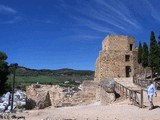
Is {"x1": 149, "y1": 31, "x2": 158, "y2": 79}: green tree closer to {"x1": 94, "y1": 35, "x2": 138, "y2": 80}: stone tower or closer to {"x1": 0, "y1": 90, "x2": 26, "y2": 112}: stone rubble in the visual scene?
{"x1": 94, "y1": 35, "x2": 138, "y2": 80}: stone tower

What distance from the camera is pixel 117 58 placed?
4784 centimetres

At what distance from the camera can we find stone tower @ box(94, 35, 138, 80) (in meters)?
47.5

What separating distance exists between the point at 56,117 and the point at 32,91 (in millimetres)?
23727

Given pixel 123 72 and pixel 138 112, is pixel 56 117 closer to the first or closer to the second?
pixel 138 112

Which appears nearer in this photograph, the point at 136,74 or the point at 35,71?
the point at 136,74

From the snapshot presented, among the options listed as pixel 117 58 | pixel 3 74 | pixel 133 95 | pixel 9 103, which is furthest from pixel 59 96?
pixel 133 95

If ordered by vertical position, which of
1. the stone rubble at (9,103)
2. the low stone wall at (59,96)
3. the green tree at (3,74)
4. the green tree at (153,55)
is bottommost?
the stone rubble at (9,103)

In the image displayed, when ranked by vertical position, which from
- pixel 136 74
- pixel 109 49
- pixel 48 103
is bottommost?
pixel 48 103

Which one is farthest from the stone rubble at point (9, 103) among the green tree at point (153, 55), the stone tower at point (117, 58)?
the green tree at point (153, 55)

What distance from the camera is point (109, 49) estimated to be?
48969 mm

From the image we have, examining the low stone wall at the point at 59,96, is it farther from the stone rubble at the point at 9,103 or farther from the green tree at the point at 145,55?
the green tree at the point at 145,55

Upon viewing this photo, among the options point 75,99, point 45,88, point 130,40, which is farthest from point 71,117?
point 130,40

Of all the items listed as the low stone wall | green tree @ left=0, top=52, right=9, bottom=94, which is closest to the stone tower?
the low stone wall

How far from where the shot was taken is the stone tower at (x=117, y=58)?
4747cm
